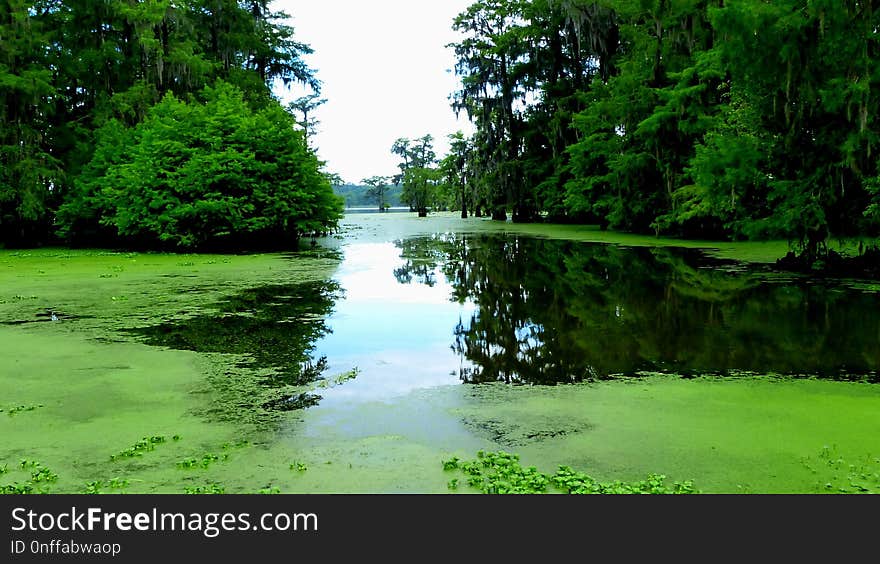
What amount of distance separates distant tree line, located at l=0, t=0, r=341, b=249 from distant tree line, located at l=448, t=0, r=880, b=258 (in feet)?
33.9

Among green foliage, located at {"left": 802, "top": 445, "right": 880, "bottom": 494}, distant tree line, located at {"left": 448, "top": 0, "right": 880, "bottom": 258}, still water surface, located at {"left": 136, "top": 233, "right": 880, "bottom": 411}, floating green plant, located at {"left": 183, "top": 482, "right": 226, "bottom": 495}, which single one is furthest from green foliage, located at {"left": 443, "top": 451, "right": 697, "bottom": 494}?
distant tree line, located at {"left": 448, "top": 0, "right": 880, "bottom": 258}

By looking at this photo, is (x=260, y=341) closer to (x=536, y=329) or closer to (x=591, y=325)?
(x=536, y=329)

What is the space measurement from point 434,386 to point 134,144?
60.0ft

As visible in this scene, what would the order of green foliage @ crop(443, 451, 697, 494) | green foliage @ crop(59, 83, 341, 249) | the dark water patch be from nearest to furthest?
green foliage @ crop(443, 451, 697, 494), the dark water patch, green foliage @ crop(59, 83, 341, 249)

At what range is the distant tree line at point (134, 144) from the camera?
17984mm

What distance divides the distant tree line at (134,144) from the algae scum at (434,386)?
737 cm

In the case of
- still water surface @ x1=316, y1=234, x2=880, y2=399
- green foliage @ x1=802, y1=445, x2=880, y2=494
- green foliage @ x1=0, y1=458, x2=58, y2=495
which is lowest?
green foliage @ x1=0, y1=458, x2=58, y2=495

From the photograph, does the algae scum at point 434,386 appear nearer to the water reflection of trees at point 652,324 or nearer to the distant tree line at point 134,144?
the water reflection of trees at point 652,324

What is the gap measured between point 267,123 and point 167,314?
11414 millimetres

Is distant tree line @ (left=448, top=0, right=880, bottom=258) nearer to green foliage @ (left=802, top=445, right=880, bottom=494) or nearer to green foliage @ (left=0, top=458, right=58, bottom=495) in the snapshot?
green foliage @ (left=802, top=445, right=880, bottom=494)

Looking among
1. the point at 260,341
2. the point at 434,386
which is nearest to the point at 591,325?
the point at 434,386

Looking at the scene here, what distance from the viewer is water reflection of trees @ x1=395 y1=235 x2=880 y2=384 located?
584 centimetres

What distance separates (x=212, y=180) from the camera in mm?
17609
